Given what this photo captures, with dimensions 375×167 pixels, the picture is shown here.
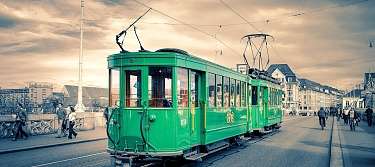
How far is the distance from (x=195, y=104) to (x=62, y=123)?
1204 cm

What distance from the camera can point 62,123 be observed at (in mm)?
22875

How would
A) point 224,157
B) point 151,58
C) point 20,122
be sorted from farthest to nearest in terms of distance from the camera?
point 20,122 < point 224,157 < point 151,58

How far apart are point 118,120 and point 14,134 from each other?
11.6m

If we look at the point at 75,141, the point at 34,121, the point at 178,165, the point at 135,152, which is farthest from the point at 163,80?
the point at 34,121

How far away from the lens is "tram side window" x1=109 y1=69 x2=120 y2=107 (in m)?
11.7

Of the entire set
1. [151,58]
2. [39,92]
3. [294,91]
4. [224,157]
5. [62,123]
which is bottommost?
[224,157]

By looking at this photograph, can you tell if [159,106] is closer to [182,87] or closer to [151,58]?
[182,87]

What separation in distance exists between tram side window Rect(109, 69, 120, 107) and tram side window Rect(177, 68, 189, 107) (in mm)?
1574

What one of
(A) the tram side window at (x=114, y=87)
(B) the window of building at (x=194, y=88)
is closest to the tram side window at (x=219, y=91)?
(B) the window of building at (x=194, y=88)

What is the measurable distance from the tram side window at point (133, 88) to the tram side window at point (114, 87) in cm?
29


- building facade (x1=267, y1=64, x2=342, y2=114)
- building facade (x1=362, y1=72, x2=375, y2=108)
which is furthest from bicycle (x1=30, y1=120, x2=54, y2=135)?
building facade (x1=267, y1=64, x2=342, y2=114)

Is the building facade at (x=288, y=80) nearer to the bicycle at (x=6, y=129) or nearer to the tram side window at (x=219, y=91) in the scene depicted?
the bicycle at (x=6, y=129)

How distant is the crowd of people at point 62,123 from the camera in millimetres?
21281

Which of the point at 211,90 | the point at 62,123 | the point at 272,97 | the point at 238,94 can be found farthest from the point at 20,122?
the point at 272,97
